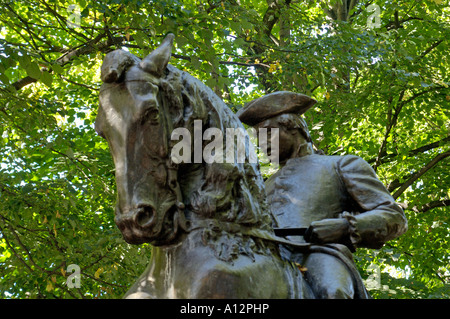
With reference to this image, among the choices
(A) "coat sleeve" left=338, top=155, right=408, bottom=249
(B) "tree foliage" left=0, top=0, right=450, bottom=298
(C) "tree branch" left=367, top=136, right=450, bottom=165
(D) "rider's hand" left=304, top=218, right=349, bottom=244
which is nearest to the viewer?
(D) "rider's hand" left=304, top=218, right=349, bottom=244

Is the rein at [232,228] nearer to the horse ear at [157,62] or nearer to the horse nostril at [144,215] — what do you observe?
the horse nostril at [144,215]

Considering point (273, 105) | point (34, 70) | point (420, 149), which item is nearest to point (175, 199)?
point (273, 105)

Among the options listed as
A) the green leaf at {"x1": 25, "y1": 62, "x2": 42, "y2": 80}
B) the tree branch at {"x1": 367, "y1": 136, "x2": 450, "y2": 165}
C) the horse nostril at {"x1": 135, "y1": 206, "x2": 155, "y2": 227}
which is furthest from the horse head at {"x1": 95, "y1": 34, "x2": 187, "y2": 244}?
the tree branch at {"x1": 367, "y1": 136, "x2": 450, "y2": 165}

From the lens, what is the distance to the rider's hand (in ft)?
11.1

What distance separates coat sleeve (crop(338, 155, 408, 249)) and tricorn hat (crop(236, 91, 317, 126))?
427mm

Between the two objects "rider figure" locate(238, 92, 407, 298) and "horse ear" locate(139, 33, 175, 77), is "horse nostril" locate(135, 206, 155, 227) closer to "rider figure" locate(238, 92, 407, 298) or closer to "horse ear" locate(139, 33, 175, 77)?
"horse ear" locate(139, 33, 175, 77)

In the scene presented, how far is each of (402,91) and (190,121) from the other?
8691 millimetres

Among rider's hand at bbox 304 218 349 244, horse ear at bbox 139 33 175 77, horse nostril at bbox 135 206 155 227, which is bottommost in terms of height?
rider's hand at bbox 304 218 349 244

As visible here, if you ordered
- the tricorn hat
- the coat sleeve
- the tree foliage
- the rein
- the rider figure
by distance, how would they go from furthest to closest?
the tree foliage
the tricorn hat
the coat sleeve
the rider figure
the rein

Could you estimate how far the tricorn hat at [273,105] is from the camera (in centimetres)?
406

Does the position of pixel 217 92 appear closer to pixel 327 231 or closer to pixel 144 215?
pixel 327 231

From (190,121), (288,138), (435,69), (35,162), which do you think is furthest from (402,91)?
(190,121)

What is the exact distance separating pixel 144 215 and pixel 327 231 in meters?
1.10

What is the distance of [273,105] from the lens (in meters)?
4.07
